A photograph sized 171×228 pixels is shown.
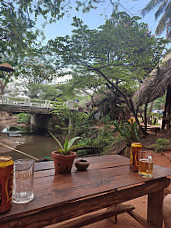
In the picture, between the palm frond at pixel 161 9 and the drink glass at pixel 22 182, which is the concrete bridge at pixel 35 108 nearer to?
the drink glass at pixel 22 182

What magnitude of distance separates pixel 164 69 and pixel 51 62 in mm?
3567

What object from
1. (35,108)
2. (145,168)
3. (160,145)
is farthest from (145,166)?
(35,108)

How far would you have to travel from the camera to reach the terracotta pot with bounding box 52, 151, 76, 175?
33.5 inches

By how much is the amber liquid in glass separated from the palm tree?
11.3 m

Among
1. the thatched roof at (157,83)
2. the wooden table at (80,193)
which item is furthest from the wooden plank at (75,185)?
the thatched roof at (157,83)

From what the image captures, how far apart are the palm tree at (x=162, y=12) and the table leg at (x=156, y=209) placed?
11274 millimetres

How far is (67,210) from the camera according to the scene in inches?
26.0

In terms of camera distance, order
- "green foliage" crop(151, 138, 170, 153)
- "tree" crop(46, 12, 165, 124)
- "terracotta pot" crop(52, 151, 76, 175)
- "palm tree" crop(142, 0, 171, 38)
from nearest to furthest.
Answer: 1. "terracotta pot" crop(52, 151, 76, 175)
2. "green foliage" crop(151, 138, 170, 153)
3. "tree" crop(46, 12, 165, 124)
4. "palm tree" crop(142, 0, 171, 38)

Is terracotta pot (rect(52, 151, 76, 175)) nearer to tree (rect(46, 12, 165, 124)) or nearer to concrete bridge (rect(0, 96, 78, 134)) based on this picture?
tree (rect(46, 12, 165, 124))

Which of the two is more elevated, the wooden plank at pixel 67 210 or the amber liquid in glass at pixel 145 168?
the amber liquid in glass at pixel 145 168

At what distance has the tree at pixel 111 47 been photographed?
5043 millimetres

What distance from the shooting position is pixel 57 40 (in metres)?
5.14

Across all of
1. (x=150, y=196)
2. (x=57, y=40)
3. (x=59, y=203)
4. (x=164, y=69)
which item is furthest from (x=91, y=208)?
(x=57, y=40)

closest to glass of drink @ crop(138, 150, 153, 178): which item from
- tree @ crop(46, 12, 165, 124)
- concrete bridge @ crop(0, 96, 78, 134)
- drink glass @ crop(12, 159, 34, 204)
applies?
drink glass @ crop(12, 159, 34, 204)
